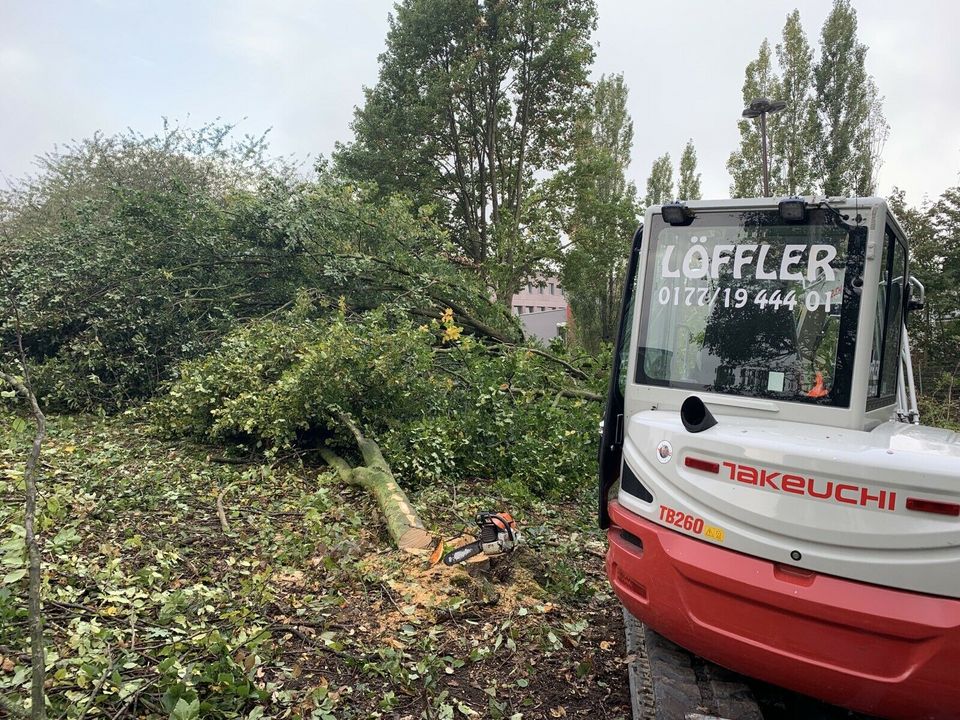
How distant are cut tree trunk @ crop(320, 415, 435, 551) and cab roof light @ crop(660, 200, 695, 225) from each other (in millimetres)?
2877

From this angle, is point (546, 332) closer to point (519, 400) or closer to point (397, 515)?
point (519, 400)

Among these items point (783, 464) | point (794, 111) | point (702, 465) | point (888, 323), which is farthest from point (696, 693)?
point (794, 111)

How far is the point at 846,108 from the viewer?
818 inches

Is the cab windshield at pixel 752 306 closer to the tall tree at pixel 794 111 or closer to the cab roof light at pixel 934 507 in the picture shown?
the cab roof light at pixel 934 507

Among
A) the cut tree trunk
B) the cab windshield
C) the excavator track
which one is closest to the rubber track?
the excavator track

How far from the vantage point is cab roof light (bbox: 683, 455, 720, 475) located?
258 centimetres

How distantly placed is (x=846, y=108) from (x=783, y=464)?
2361cm

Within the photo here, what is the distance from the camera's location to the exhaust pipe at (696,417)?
2669 millimetres

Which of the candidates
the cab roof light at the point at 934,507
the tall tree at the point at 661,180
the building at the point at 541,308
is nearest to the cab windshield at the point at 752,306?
the cab roof light at the point at 934,507

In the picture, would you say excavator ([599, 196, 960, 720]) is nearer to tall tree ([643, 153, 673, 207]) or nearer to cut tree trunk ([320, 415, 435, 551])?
cut tree trunk ([320, 415, 435, 551])

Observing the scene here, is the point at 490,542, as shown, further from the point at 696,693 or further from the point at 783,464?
the point at 783,464

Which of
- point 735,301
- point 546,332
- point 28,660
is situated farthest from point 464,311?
point 546,332

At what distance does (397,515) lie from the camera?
15.9 ft

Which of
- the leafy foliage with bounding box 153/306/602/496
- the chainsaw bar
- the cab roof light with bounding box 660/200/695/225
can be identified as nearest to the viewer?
the cab roof light with bounding box 660/200/695/225
